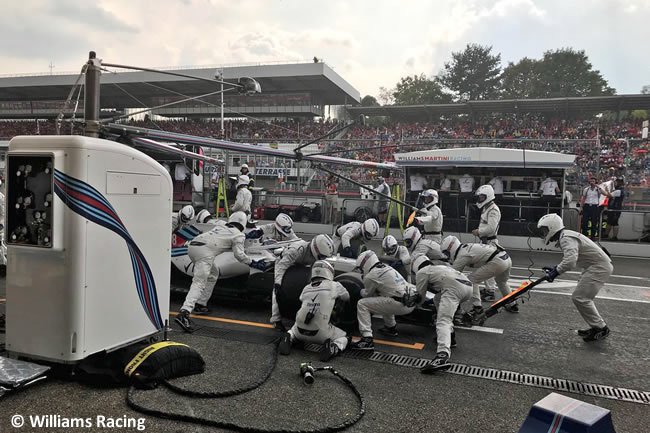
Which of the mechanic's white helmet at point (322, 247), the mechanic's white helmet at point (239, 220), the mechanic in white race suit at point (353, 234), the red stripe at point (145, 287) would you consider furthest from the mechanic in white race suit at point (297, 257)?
the red stripe at point (145, 287)

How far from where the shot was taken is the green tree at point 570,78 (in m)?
57.5

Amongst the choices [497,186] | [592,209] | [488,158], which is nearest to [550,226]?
[592,209]

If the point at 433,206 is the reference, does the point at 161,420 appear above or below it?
below

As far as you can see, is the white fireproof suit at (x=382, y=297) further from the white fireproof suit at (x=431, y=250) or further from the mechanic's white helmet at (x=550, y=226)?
the mechanic's white helmet at (x=550, y=226)

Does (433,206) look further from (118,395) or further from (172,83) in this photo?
(172,83)

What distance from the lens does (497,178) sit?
16719 mm

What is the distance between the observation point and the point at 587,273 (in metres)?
6.75

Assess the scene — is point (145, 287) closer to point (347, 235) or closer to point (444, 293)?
point (444, 293)

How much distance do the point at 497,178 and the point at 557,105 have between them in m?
21.3

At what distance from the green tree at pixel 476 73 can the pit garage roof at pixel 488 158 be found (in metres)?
48.6

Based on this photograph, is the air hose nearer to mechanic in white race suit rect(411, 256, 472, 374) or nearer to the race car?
mechanic in white race suit rect(411, 256, 472, 374)

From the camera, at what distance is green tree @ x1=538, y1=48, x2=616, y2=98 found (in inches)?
2265

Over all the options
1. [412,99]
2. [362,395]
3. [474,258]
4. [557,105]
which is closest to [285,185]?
[474,258]

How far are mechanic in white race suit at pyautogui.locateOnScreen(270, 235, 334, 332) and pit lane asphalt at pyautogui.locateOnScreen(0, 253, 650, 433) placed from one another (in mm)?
264
